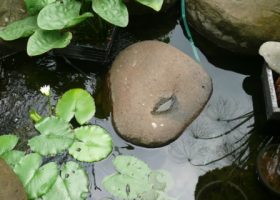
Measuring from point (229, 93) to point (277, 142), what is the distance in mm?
537

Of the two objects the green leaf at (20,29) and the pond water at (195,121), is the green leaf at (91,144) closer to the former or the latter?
the pond water at (195,121)

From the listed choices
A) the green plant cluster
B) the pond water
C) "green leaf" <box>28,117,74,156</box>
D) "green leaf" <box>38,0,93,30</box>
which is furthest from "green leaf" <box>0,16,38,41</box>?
"green leaf" <box>28,117,74,156</box>

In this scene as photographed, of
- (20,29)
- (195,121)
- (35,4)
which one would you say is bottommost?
(195,121)

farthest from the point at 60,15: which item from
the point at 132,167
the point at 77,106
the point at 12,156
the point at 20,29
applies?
the point at 132,167

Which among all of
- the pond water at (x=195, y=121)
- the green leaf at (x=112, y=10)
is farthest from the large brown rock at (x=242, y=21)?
the green leaf at (x=112, y=10)

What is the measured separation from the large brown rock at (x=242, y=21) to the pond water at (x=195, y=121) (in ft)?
0.66

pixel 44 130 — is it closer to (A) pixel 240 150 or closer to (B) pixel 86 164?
(B) pixel 86 164

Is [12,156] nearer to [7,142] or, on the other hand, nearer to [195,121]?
[7,142]

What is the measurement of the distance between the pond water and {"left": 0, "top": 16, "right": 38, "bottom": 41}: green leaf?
1.56 feet

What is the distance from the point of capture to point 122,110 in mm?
3201

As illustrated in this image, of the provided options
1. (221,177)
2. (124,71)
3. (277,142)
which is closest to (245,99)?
(277,142)

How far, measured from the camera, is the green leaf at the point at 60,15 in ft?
10.1

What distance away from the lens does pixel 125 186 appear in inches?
113

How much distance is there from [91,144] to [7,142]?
0.57 metres
